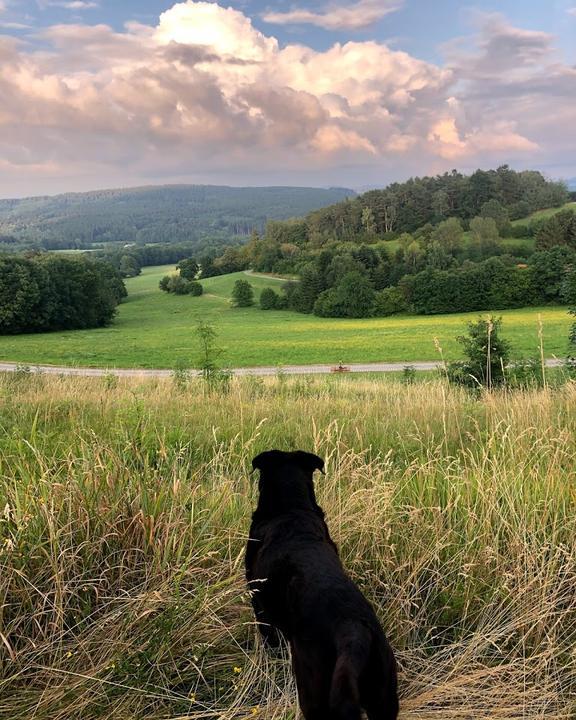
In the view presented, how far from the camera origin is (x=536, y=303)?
7775 centimetres

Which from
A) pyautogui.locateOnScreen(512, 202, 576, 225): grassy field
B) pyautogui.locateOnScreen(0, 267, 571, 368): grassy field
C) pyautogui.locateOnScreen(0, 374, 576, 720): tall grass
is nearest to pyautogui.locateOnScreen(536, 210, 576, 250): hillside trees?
pyautogui.locateOnScreen(512, 202, 576, 225): grassy field

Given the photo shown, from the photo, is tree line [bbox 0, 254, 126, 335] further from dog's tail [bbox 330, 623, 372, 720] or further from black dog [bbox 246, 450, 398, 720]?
dog's tail [bbox 330, 623, 372, 720]

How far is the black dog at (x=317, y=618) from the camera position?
177 centimetres

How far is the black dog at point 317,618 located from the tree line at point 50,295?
246ft

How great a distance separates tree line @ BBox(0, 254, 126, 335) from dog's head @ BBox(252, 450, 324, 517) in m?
74.6

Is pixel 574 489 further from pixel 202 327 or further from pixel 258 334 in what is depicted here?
pixel 258 334

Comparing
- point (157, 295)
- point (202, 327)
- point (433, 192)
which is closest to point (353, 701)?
point (202, 327)

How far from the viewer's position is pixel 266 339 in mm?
57750

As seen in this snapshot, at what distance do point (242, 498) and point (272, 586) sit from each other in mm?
1470

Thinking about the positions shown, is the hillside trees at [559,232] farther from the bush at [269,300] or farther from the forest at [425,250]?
the bush at [269,300]

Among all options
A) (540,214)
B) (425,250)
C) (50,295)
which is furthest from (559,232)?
(50,295)

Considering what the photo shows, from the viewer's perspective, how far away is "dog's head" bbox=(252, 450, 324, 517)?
2762mm

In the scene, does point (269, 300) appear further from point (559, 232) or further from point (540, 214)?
point (540, 214)

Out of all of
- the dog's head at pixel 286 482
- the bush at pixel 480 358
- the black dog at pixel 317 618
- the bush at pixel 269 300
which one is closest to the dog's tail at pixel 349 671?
the black dog at pixel 317 618
